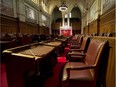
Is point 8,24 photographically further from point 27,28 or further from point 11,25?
point 27,28

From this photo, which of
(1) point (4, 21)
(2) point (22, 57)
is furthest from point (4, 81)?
(1) point (4, 21)

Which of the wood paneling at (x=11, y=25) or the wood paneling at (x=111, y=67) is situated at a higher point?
the wood paneling at (x=11, y=25)

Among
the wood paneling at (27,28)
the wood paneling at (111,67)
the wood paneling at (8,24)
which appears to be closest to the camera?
the wood paneling at (111,67)

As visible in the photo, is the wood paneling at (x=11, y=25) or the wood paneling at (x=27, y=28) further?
the wood paneling at (x=27, y=28)

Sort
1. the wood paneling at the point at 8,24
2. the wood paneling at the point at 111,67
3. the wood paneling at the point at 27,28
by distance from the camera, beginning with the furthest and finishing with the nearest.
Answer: the wood paneling at the point at 27,28 < the wood paneling at the point at 8,24 < the wood paneling at the point at 111,67

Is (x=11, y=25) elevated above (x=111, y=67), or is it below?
above

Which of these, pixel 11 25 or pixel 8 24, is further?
pixel 11 25

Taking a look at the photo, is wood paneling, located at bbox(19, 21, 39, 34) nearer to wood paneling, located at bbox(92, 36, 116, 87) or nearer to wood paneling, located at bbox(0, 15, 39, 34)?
wood paneling, located at bbox(0, 15, 39, 34)

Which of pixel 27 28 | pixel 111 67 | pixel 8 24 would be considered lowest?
pixel 111 67

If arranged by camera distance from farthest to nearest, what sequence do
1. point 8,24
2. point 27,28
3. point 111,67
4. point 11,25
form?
point 27,28 → point 11,25 → point 8,24 → point 111,67

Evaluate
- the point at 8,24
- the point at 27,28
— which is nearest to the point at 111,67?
the point at 8,24

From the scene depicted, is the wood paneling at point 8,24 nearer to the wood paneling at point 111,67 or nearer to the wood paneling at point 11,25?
the wood paneling at point 11,25

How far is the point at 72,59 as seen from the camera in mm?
2980


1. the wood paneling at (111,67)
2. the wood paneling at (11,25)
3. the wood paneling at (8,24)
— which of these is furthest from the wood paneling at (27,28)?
the wood paneling at (111,67)
